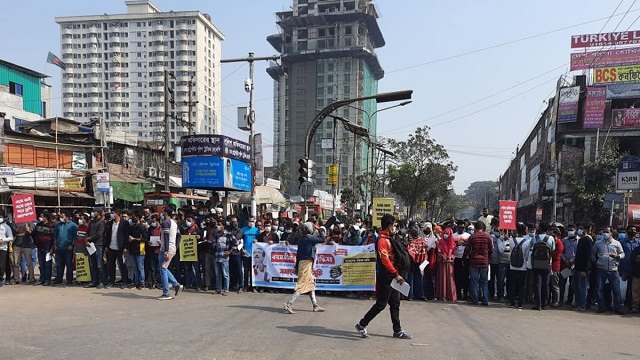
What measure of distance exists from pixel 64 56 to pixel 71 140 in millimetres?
138233

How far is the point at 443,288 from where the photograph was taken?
11672 mm

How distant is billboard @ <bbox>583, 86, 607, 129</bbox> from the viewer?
40438 millimetres

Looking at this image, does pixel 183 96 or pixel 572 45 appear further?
pixel 183 96

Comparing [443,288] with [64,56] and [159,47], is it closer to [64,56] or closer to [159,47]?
[159,47]

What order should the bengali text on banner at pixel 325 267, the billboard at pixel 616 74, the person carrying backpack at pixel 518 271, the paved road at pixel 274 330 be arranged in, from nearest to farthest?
1. the paved road at pixel 274 330
2. the person carrying backpack at pixel 518 271
3. the bengali text on banner at pixel 325 267
4. the billboard at pixel 616 74

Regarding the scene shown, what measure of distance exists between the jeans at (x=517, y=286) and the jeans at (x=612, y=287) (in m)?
1.58

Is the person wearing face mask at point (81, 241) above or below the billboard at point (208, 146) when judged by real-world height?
below

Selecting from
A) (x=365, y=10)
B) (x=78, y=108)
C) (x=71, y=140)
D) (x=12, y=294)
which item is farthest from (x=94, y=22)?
(x=12, y=294)

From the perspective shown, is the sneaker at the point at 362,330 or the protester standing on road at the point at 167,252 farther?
the protester standing on road at the point at 167,252

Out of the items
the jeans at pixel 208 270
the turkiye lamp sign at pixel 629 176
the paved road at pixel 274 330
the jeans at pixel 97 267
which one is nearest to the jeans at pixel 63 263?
the jeans at pixel 97 267

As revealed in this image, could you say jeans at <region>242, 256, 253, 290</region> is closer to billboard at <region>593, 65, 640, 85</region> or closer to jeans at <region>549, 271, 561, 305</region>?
jeans at <region>549, 271, 561, 305</region>

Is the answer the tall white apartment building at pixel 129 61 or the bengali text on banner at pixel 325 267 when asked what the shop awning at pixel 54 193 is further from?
the tall white apartment building at pixel 129 61

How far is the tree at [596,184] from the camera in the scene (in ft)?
108

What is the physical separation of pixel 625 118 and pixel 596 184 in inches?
420
